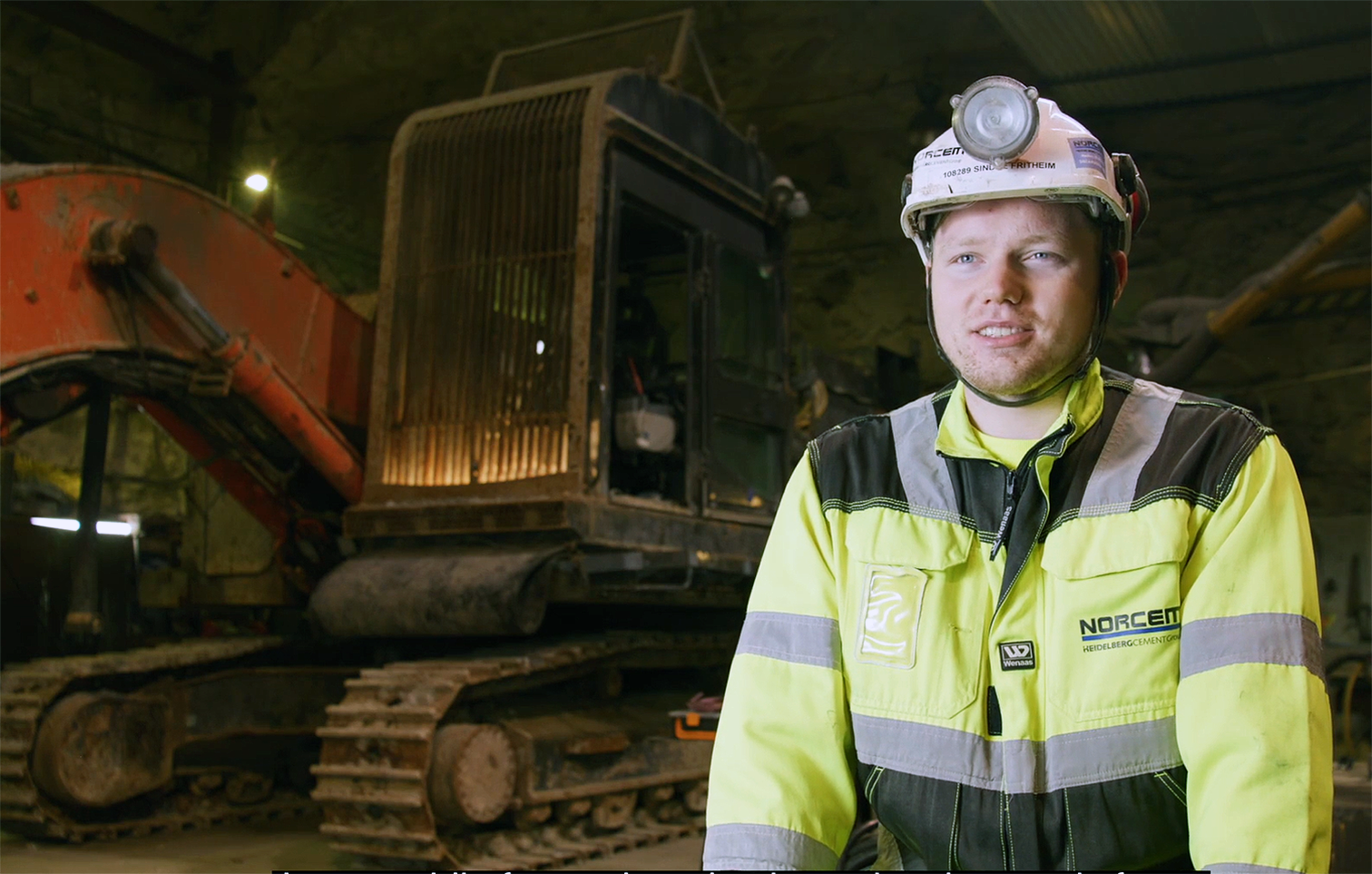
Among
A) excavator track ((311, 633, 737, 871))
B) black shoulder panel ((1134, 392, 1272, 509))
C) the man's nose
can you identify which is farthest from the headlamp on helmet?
excavator track ((311, 633, 737, 871))

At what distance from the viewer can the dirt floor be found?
4.81m

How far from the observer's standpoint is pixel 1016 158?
5.62ft

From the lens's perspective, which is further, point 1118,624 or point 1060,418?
point 1060,418

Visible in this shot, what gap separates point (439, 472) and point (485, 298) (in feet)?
2.80

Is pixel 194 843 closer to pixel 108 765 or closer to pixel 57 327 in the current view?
pixel 108 765

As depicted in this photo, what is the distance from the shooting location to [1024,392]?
1.74 meters

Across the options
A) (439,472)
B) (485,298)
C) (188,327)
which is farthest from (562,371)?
(188,327)

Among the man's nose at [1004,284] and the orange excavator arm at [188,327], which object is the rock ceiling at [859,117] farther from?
the man's nose at [1004,284]

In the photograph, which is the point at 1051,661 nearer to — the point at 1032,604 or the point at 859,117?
the point at 1032,604

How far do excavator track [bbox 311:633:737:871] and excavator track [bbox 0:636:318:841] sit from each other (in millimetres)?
1076

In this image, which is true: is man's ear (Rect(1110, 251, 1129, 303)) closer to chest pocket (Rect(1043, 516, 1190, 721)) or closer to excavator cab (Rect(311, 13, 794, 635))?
chest pocket (Rect(1043, 516, 1190, 721))

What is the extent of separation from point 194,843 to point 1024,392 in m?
4.90

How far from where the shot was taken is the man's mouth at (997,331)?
1.69 meters

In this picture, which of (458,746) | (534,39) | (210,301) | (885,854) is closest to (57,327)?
(210,301)
